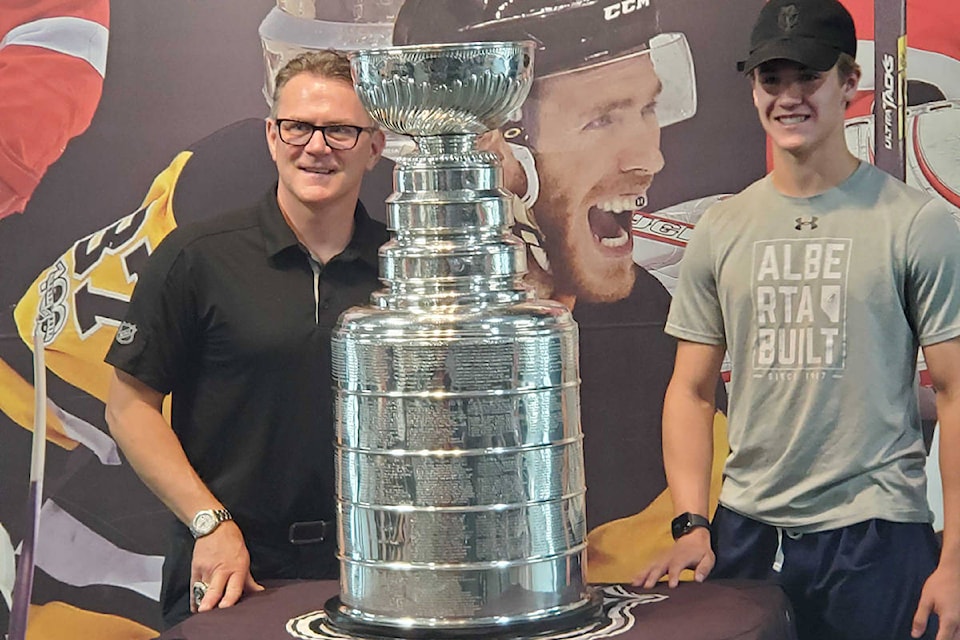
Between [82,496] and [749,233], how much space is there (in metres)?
1.61

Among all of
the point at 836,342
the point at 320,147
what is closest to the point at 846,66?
the point at 836,342

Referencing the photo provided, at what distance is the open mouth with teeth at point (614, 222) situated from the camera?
272 centimetres

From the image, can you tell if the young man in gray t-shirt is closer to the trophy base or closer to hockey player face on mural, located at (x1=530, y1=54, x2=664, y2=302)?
the trophy base

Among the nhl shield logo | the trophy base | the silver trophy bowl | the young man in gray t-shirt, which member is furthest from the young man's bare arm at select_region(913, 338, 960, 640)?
the nhl shield logo

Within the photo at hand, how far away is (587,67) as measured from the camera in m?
2.68

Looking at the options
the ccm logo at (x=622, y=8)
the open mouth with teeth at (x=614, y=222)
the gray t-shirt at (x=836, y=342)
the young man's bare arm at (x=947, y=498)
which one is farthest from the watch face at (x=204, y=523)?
the ccm logo at (x=622, y=8)

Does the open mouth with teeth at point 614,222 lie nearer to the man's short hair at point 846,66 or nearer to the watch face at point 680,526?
the man's short hair at point 846,66

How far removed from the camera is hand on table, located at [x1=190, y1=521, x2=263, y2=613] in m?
1.46

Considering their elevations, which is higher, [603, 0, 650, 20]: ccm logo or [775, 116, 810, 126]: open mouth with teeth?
[603, 0, 650, 20]: ccm logo

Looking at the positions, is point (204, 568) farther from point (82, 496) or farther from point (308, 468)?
point (82, 496)

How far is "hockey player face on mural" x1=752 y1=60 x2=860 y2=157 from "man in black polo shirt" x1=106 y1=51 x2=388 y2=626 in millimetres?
565

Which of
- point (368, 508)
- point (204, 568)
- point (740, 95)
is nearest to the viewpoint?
point (368, 508)

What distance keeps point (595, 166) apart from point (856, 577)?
1.21 m

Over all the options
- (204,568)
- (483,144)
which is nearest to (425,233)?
(204,568)
